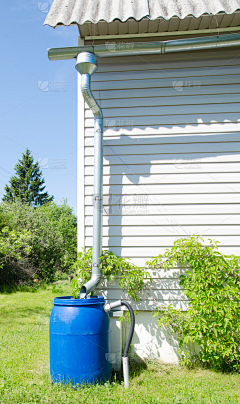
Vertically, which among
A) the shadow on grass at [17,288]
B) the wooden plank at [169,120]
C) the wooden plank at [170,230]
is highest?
the wooden plank at [169,120]

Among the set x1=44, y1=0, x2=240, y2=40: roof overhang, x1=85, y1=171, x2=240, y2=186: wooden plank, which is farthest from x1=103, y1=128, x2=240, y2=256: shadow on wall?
x1=44, y1=0, x2=240, y2=40: roof overhang

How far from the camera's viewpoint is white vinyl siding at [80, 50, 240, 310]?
344cm

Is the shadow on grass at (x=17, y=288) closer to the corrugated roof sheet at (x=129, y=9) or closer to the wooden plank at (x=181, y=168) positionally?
the wooden plank at (x=181, y=168)

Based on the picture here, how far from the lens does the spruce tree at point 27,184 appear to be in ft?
98.6

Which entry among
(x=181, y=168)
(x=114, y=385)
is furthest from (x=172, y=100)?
(x=114, y=385)

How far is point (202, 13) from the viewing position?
123 inches

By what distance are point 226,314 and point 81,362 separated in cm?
147

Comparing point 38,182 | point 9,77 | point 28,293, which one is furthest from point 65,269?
point 38,182

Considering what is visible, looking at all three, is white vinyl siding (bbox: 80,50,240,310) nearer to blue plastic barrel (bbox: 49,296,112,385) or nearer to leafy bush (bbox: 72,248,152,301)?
leafy bush (bbox: 72,248,152,301)

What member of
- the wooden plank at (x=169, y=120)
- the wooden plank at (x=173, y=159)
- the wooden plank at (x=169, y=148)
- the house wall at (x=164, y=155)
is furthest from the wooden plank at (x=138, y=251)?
the wooden plank at (x=169, y=120)

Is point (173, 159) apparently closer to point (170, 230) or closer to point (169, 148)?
point (169, 148)

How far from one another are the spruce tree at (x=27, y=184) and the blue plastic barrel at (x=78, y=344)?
28.3 meters

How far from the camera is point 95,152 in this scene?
3.32 m

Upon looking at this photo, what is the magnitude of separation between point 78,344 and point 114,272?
36.1 inches
